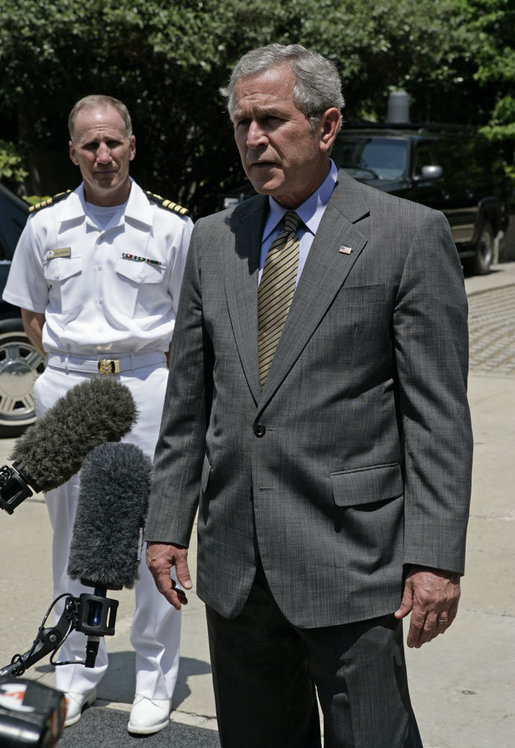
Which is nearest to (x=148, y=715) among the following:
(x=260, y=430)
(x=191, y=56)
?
(x=260, y=430)

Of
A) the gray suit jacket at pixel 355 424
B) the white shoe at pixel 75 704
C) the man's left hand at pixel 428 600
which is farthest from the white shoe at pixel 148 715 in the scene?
the man's left hand at pixel 428 600

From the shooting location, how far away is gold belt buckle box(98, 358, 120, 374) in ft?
13.2

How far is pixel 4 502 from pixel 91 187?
1688 millimetres

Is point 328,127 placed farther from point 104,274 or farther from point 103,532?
point 104,274

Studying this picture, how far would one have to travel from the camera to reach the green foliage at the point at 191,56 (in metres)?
14.3

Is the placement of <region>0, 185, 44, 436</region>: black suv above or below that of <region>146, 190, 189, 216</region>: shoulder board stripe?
below

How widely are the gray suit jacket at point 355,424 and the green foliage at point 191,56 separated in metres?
12.2

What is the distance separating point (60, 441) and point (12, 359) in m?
5.48

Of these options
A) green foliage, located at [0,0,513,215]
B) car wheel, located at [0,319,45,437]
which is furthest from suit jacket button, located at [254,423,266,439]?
green foliage, located at [0,0,513,215]

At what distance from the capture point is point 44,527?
6.17 metres

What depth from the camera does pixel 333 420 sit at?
2.59 metres

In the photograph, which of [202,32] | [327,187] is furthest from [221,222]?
[202,32]

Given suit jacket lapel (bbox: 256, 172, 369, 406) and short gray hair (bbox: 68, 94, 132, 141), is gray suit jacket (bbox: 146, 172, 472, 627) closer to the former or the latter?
suit jacket lapel (bbox: 256, 172, 369, 406)

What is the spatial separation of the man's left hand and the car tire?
1441 cm
